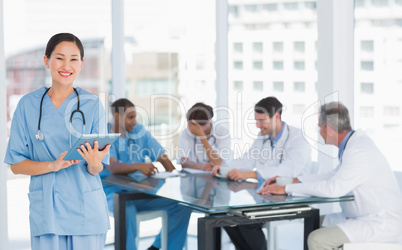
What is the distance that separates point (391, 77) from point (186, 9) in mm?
2935

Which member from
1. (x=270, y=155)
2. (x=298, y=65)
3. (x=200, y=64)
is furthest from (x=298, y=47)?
(x=200, y=64)

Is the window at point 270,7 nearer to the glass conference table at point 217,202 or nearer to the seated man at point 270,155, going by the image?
the seated man at point 270,155

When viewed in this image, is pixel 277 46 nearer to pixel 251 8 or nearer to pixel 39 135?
pixel 251 8

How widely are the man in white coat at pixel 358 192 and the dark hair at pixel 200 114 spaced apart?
4.40 feet

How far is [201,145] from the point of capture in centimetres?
435

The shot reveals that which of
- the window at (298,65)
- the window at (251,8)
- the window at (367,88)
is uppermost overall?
the window at (251,8)

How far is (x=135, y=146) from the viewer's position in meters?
4.18

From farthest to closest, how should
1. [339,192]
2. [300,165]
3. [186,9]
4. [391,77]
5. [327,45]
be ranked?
1. [186,9]
2. [327,45]
3. [391,77]
4. [300,165]
5. [339,192]

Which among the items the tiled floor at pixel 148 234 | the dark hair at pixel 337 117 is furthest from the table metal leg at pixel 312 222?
the tiled floor at pixel 148 234

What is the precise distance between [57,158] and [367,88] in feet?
9.46

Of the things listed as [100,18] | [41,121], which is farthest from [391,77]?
[100,18]

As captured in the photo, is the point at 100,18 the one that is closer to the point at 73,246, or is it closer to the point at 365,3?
the point at 365,3

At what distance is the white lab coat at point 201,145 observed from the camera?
4.35 meters

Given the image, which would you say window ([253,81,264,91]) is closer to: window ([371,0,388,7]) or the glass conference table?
window ([371,0,388,7])
